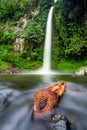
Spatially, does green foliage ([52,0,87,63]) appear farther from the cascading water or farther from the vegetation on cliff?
the cascading water

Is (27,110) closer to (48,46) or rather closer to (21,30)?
(48,46)

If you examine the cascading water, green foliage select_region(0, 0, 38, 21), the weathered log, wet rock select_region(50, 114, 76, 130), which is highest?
green foliage select_region(0, 0, 38, 21)

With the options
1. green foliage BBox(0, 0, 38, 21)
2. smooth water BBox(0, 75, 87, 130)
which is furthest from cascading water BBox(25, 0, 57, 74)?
smooth water BBox(0, 75, 87, 130)

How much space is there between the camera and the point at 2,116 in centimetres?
516

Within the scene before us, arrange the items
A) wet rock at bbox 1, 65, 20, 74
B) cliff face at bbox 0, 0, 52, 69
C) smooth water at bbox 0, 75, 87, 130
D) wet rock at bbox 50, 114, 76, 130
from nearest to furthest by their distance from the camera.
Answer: wet rock at bbox 50, 114, 76, 130 < smooth water at bbox 0, 75, 87, 130 < wet rock at bbox 1, 65, 20, 74 < cliff face at bbox 0, 0, 52, 69

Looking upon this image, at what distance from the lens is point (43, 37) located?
23109 mm

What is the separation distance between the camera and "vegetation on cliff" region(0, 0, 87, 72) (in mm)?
20891

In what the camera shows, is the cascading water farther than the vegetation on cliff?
No

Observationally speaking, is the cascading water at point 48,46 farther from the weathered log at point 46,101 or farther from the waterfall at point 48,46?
the weathered log at point 46,101

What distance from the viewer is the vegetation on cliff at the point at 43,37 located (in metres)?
20.9

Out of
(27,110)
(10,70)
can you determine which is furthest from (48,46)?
(27,110)

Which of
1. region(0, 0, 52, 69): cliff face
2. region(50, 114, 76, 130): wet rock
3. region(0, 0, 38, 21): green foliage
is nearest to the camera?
region(50, 114, 76, 130): wet rock

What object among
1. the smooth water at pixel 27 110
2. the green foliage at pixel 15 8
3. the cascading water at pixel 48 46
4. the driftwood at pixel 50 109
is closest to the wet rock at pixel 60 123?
the driftwood at pixel 50 109

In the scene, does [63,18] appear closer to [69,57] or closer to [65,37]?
[65,37]
